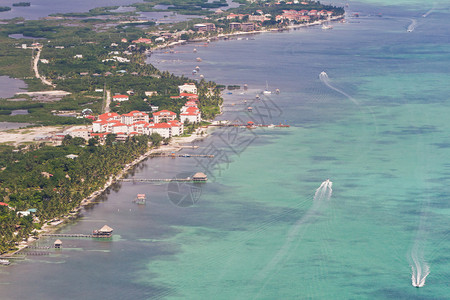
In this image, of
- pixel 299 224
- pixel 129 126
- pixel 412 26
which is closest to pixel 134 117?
pixel 129 126

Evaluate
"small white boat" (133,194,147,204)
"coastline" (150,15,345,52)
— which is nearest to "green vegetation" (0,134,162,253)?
"small white boat" (133,194,147,204)

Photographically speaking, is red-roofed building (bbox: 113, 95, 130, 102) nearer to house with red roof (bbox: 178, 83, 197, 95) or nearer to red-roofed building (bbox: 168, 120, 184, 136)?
house with red roof (bbox: 178, 83, 197, 95)

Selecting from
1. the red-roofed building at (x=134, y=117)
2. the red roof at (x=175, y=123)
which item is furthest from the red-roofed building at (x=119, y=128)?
the red roof at (x=175, y=123)

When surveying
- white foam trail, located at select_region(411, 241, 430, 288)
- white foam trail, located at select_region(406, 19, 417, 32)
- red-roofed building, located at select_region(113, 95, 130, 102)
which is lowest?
white foam trail, located at select_region(411, 241, 430, 288)

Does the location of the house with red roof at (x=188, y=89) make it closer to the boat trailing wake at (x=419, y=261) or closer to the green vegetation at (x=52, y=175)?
the green vegetation at (x=52, y=175)

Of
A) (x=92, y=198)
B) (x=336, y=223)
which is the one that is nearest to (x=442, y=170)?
(x=336, y=223)

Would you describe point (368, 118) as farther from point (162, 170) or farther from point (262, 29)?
point (262, 29)

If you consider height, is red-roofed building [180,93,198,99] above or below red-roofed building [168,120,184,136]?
above

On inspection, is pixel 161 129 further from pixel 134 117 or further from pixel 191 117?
pixel 191 117
